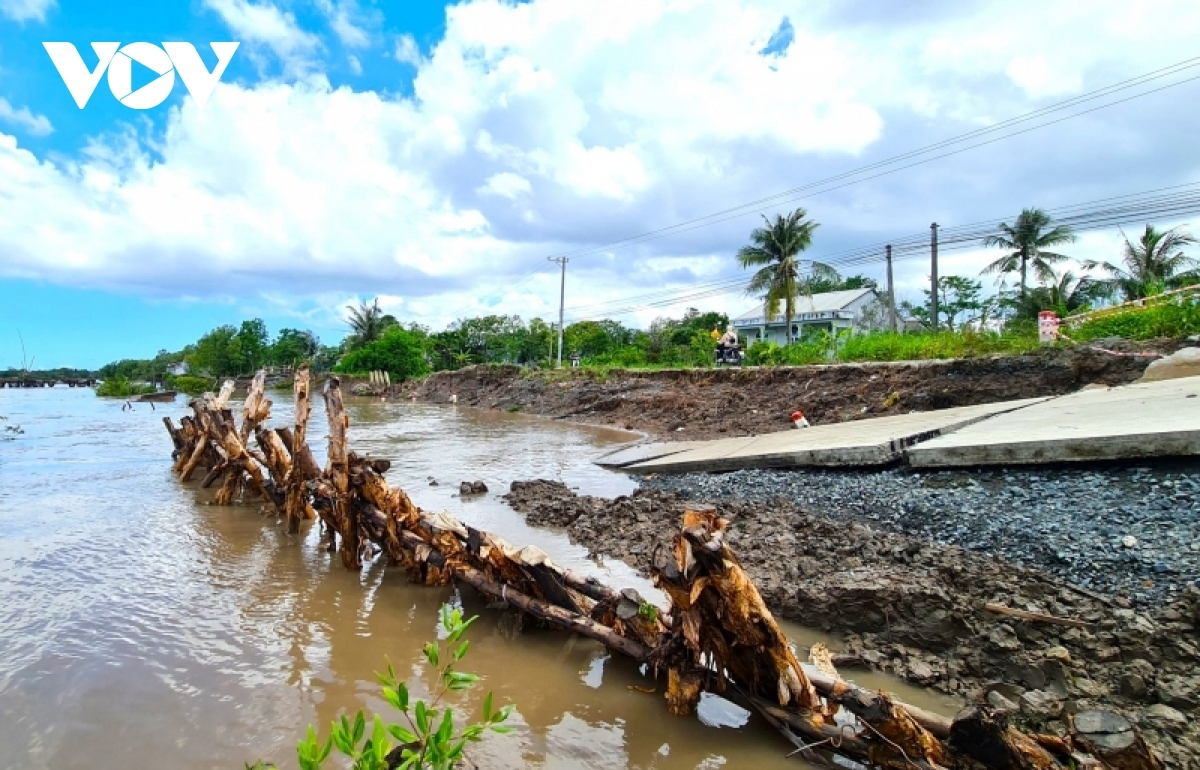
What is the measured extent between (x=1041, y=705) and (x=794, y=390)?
1625cm

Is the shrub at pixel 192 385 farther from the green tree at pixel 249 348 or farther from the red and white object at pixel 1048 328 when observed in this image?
the red and white object at pixel 1048 328

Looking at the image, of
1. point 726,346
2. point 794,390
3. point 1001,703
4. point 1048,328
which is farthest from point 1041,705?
point 726,346

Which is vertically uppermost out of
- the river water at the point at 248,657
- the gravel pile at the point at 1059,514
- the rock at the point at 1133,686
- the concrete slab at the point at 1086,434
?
the concrete slab at the point at 1086,434

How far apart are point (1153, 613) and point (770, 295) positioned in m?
32.6

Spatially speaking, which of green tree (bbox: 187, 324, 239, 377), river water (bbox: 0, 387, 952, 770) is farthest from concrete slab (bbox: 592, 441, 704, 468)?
green tree (bbox: 187, 324, 239, 377)

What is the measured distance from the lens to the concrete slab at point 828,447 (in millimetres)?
7805

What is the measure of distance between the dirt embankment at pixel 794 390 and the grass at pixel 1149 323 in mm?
986

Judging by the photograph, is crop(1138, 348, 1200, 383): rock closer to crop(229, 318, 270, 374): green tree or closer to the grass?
the grass

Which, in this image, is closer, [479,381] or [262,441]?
[262,441]

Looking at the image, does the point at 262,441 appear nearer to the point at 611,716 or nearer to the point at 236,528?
the point at 236,528

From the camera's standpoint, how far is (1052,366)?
13.1 m

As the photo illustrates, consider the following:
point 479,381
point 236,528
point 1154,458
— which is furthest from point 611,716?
point 479,381

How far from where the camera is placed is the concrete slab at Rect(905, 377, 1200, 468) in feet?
17.9

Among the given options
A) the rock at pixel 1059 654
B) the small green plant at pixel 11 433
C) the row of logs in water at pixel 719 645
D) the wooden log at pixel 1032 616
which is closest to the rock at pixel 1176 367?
the wooden log at pixel 1032 616
